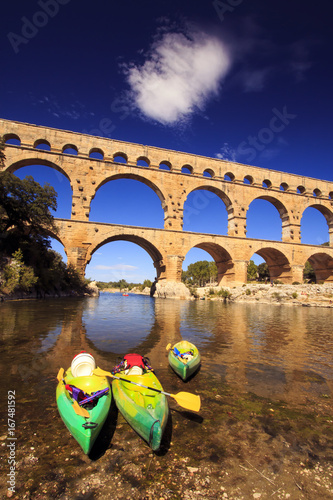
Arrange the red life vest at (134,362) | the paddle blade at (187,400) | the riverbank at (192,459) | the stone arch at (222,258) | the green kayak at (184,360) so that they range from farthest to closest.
→ the stone arch at (222,258) < the green kayak at (184,360) < the red life vest at (134,362) < the paddle blade at (187,400) < the riverbank at (192,459)

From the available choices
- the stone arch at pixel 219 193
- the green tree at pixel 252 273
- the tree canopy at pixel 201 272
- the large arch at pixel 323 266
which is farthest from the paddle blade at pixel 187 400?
the tree canopy at pixel 201 272

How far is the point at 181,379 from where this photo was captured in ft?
15.0

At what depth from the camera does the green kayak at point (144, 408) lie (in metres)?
2.48

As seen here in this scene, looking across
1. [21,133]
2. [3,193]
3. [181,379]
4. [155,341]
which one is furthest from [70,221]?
[181,379]

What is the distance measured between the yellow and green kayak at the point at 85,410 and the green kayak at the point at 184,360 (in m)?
1.67

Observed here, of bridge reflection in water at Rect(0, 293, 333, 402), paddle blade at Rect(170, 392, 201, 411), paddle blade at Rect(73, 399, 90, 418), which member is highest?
paddle blade at Rect(73, 399, 90, 418)

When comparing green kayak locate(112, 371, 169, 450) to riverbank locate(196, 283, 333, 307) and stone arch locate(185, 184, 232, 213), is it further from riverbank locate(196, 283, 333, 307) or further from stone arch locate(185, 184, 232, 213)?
stone arch locate(185, 184, 232, 213)

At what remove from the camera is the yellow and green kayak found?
2.38m

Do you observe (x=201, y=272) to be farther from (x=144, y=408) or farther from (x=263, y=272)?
(x=144, y=408)

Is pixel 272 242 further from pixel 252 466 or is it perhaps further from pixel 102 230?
pixel 252 466

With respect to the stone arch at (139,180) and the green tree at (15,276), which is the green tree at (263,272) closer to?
the stone arch at (139,180)

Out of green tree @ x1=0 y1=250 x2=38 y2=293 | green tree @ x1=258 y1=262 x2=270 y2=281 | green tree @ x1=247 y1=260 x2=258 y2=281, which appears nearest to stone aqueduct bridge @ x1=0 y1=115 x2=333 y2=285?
green tree @ x1=0 y1=250 x2=38 y2=293

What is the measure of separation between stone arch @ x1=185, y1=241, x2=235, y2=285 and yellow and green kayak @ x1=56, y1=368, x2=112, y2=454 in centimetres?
2517

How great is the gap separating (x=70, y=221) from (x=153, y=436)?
76.8 ft
